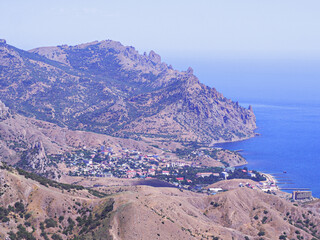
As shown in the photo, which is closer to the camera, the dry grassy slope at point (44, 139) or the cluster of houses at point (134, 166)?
the cluster of houses at point (134, 166)

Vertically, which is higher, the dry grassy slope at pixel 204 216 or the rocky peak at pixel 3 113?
the rocky peak at pixel 3 113

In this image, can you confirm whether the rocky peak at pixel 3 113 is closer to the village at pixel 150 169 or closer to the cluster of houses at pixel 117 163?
the village at pixel 150 169

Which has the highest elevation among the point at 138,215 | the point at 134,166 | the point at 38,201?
the point at 134,166

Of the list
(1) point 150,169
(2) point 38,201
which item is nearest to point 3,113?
(1) point 150,169

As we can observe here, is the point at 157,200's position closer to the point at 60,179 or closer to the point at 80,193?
the point at 80,193

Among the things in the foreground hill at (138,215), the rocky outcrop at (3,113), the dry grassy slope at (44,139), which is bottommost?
the foreground hill at (138,215)

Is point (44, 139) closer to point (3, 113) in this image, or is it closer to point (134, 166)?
point (3, 113)

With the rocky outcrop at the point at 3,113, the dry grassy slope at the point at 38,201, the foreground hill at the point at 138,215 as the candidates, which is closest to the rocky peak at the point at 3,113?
the rocky outcrop at the point at 3,113

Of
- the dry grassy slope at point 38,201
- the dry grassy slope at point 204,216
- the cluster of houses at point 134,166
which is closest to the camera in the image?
the dry grassy slope at point 38,201
